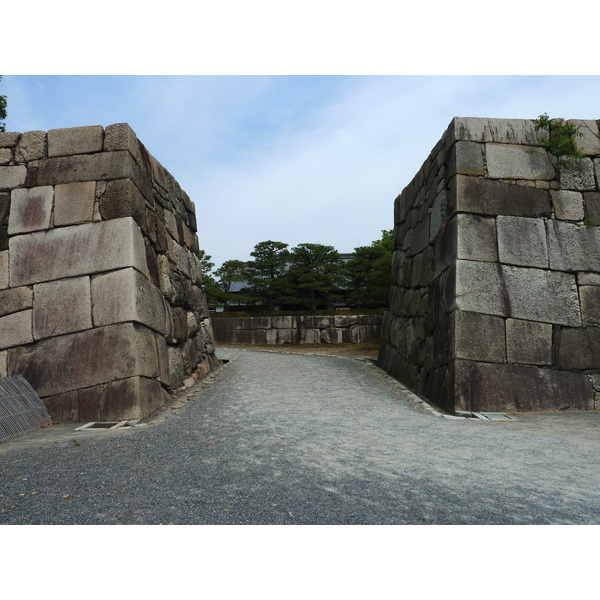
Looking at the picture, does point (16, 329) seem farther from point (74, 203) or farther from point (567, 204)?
point (567, 204)

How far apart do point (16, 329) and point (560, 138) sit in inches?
281

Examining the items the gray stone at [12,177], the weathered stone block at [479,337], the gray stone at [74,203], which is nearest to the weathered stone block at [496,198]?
the weathered stone block at [479,337]

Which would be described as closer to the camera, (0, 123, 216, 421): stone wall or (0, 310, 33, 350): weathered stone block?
(0, 123, 216, 421): stone wall

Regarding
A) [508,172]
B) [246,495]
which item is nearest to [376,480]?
[246,495]

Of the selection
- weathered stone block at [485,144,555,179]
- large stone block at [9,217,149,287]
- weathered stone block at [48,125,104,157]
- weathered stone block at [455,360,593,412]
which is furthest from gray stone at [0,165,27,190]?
weathered stone block at [485,144,555,179]

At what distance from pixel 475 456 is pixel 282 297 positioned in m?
14.4

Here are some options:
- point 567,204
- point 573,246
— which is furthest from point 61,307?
point 567,204

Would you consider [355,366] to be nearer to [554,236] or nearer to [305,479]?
[554,236]

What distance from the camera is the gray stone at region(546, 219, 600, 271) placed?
5.21 metres

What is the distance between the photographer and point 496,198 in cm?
530

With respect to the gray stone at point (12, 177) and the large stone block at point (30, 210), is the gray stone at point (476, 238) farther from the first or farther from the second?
the gray stone at point (12, 177)

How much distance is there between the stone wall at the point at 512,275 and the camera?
482cm

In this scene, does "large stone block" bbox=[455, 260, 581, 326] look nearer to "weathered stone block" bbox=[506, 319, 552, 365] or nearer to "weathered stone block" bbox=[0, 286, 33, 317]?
"weathered stone block" bbox=[506, 319, 552, 365]

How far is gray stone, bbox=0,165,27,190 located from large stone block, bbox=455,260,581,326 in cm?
539
